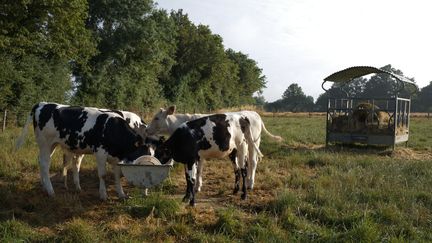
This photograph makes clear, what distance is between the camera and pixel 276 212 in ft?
23.6

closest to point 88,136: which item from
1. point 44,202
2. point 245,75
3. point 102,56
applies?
point 44,202

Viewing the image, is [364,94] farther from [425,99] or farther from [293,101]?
[293,101]

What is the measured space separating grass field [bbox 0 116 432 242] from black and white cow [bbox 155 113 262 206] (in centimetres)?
68

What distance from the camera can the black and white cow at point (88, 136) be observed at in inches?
314

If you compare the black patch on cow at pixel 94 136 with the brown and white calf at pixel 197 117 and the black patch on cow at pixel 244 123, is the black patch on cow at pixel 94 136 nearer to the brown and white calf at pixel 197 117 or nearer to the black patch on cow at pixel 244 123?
the brown and white calf at pixel 197 117

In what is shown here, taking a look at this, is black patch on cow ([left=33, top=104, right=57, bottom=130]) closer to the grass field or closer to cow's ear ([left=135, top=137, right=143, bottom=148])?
the grass field

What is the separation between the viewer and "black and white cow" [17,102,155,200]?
7984mm

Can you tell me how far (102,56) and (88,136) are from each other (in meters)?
24.7

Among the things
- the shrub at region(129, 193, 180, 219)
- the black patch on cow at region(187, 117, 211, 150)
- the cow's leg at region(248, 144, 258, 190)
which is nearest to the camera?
the shrub at region(129, 193, 180, 219)

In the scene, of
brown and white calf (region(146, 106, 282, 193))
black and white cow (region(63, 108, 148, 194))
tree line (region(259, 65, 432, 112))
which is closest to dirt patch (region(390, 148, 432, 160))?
brown and white calf (region(146, 106, 282, 193))

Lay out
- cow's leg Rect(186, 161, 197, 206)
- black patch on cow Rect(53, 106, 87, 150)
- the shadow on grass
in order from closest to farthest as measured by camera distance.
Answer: the shadow on grass
cow's leg Rect(186, 161, 197, 206)
black patch on cow Rect(53, 106, 87, 150)

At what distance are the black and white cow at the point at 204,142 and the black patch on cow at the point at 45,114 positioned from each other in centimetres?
235

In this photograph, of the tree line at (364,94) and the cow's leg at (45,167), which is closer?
the cow's leg at (45,167)

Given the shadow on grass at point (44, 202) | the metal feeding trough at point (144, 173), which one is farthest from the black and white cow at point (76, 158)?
the metal feeding trough at point (144, 173)
